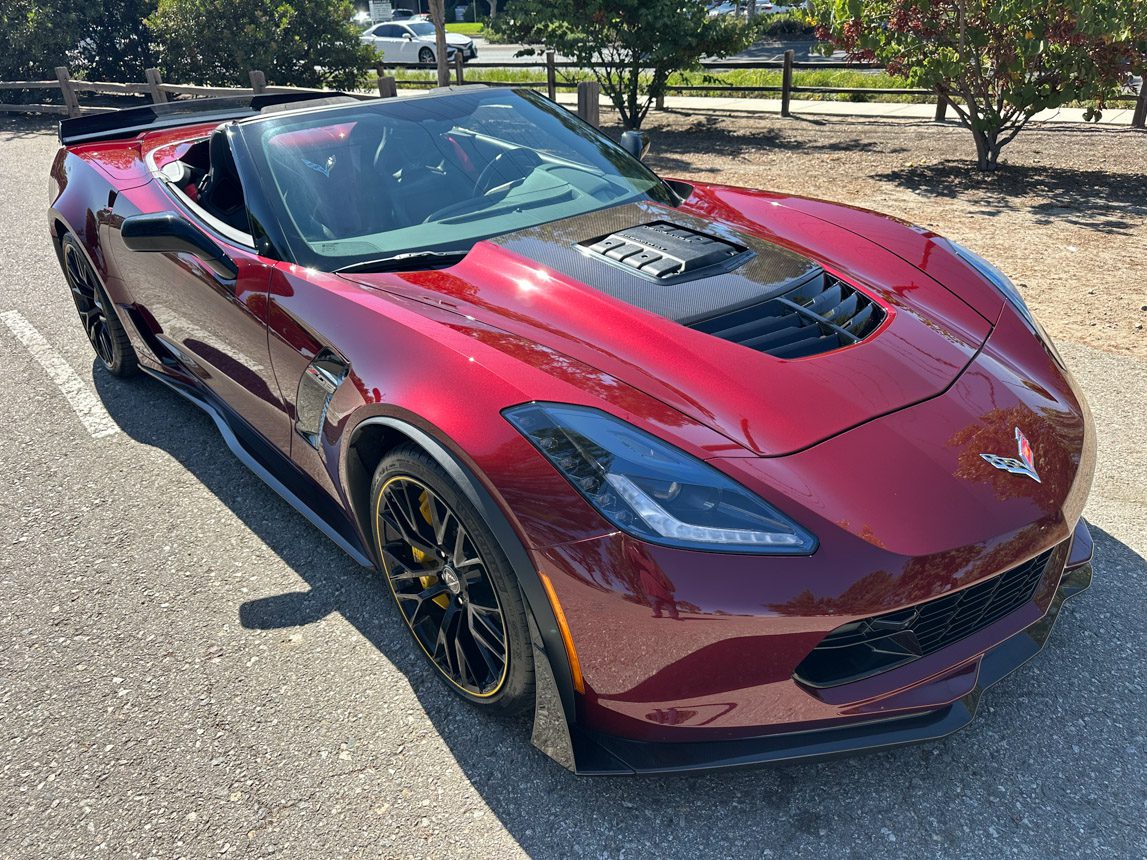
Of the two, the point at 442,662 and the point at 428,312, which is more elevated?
the point at 428,312

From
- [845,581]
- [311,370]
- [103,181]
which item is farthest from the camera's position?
[103,181]

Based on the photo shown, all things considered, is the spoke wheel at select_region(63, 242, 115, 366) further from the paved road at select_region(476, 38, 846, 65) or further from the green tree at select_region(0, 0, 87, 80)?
the paved road at select_region(476, 38, 846, 65)

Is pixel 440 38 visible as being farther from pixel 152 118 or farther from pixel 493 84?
pixel 152 118

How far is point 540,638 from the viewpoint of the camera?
6.31 ft

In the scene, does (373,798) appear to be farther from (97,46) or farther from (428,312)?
(97,46)

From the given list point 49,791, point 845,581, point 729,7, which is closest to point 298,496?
point 49,791

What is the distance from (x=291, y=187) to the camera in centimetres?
283

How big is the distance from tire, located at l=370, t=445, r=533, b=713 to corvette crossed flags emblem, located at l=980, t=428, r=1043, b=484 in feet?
3.78

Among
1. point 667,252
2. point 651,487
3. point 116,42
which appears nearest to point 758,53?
point 116,42

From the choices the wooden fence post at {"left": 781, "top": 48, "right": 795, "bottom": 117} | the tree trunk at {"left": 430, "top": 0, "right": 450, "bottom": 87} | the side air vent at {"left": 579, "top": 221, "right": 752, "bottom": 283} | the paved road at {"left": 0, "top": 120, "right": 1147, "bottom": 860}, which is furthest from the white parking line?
the wooden fence post at {"left": 781, "top": 48, "right": 795, "bottom": 117}

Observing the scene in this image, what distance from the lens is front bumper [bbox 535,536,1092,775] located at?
1812mm

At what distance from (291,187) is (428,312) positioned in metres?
0.89

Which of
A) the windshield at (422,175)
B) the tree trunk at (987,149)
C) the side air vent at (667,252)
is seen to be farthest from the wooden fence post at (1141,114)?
the side air vent at (667,252)

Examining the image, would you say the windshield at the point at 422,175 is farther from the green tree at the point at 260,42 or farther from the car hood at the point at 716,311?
the green tree at the point at 260,42
